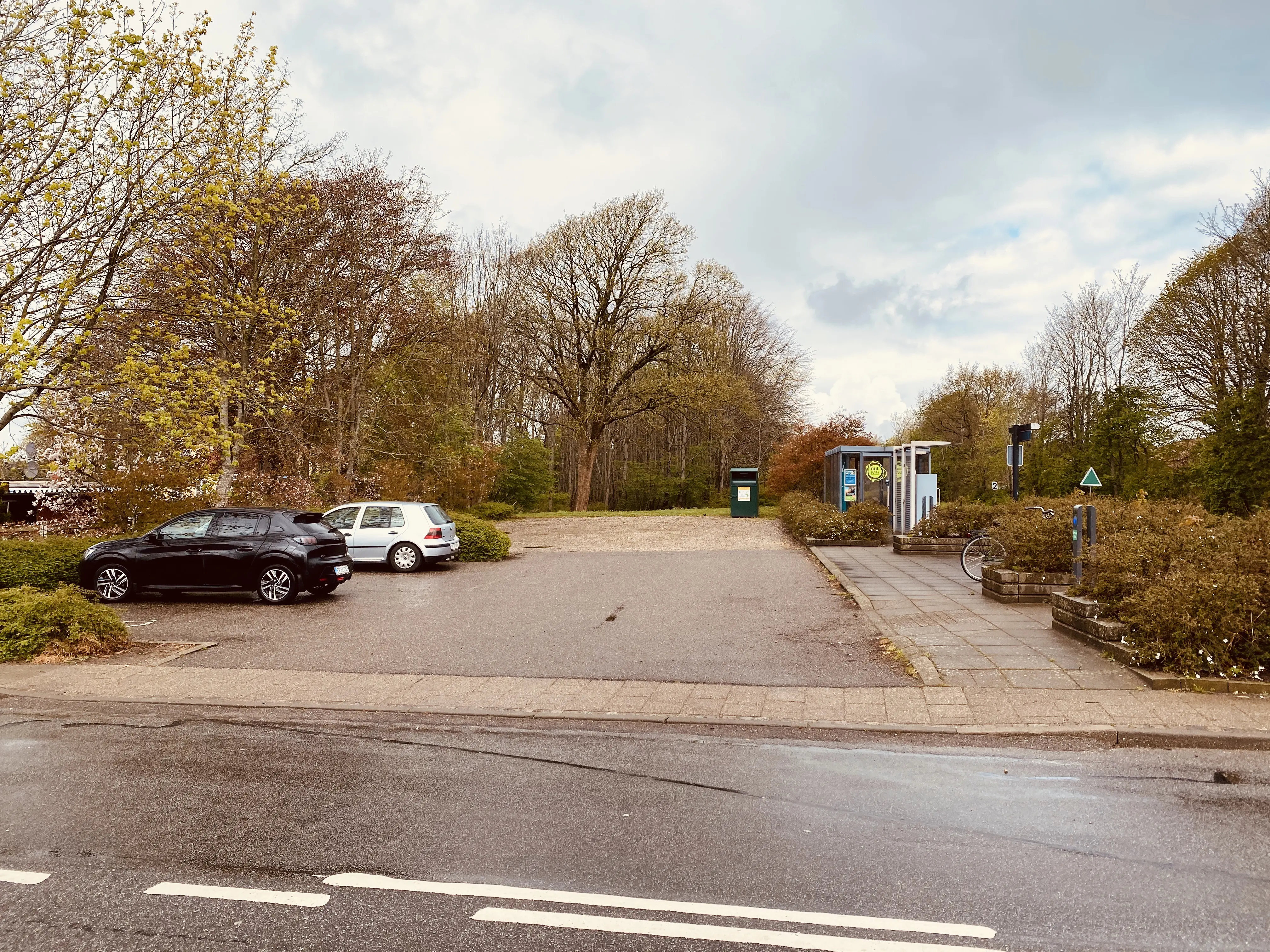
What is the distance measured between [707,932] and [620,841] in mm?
934

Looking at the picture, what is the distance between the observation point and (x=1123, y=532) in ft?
32.2

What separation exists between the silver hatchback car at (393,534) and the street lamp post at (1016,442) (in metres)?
12.5

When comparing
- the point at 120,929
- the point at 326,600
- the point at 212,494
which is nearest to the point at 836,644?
the point at 120,929

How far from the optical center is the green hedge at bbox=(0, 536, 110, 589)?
1256 centimetres

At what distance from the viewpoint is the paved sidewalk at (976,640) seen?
689 cm

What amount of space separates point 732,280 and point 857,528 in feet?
70.5

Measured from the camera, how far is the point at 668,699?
6730 millimetres

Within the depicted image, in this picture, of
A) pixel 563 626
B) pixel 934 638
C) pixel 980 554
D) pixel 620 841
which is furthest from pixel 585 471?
pixel 620 841

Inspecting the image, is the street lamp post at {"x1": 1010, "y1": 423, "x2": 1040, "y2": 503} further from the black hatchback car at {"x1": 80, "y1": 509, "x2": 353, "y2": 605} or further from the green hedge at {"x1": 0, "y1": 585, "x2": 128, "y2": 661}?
the green hedge at {"x1": 0, "y1": 585, "x2": 128, "y2": 661}

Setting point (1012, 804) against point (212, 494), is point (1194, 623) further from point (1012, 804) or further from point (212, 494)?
point (212, 494)

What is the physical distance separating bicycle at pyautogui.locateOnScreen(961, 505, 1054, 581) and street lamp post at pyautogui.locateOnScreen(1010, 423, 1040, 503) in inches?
175

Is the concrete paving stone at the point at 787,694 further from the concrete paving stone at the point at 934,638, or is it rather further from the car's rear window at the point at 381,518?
the car's rear window at the point at 381,518

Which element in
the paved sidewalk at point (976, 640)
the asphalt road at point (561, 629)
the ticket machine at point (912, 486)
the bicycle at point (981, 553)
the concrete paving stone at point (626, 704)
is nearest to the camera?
the concrete paving stone at point (626, 704)

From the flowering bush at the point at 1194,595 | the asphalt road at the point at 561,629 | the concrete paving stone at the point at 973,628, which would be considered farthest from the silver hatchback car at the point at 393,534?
the flowering bush at the point at 1194,595
